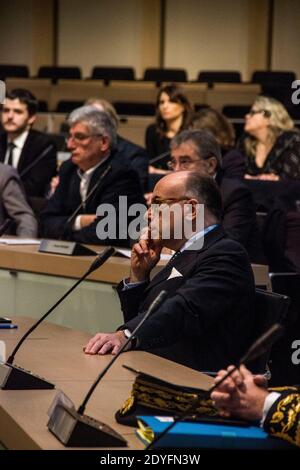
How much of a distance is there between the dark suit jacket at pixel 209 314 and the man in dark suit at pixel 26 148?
13.4 feet

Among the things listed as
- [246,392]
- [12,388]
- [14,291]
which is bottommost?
[14,291]

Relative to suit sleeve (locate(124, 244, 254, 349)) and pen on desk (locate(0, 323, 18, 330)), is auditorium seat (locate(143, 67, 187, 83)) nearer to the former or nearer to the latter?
pen on desk (locate(0, 323, 18, 330))

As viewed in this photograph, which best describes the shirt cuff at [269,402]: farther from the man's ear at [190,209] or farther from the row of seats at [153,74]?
the row of seats at [153,74]

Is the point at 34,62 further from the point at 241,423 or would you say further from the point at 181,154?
the point at 241,423

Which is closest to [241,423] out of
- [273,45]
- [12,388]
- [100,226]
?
[12,388]

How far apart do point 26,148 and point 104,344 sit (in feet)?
14.6

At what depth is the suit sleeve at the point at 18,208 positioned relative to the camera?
6.14 m

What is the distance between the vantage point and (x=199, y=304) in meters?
3.31

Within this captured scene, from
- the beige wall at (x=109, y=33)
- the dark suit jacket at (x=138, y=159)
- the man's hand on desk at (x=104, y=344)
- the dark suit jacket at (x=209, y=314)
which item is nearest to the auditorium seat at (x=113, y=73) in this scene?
the beige wall at (x=109, y=33)

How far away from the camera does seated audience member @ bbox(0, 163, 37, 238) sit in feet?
20.1

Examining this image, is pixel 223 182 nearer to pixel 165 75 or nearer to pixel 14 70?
pixel 165 75

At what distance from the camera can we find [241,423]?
7.20 ft

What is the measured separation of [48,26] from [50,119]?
445 centimetres

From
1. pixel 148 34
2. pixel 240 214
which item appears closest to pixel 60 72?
pixel 148 34
